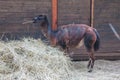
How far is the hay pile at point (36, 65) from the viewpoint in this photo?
5.55 m

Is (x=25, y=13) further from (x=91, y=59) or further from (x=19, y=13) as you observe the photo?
(x=91, y=59)

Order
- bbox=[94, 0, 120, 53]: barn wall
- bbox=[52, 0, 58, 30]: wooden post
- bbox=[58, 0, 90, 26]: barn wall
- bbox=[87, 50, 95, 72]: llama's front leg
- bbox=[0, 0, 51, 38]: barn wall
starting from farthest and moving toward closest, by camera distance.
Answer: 1. bbox=[94, 0, 120, 53]: barn wall
2. bbox=[58, 0, 90, 26]: barn wall
3. bbox=[52, 0, 58, 30]: wooden post
4. bbox=[0, 0, 51, 38]: barn wall
5. bbox=[87, 50, 95, 72]: llama's front leg

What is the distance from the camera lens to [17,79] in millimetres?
5375

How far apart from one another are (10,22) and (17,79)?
2.49 m

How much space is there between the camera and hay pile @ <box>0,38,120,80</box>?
5.55 m

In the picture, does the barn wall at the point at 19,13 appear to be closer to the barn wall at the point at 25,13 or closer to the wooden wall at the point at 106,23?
the barn wall at the point at 25,13

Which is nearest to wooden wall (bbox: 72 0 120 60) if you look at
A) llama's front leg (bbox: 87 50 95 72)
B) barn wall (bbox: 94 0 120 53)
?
barn wall (bbox: 94 0 120 53)

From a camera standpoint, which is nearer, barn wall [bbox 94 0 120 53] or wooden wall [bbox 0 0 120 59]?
wooden wall [bbox 0 0 120 59]

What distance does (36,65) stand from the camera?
5734 mm

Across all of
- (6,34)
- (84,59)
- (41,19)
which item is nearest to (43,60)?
(41,19)

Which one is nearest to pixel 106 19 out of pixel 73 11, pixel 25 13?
pixel 73 11

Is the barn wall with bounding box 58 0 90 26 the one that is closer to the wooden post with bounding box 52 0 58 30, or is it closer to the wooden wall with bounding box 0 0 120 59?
the wooden wall with bounding box 0 0 120 59

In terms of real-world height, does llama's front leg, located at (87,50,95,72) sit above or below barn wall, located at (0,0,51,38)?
below

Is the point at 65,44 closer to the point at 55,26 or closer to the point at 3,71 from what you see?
the point at 55,26
